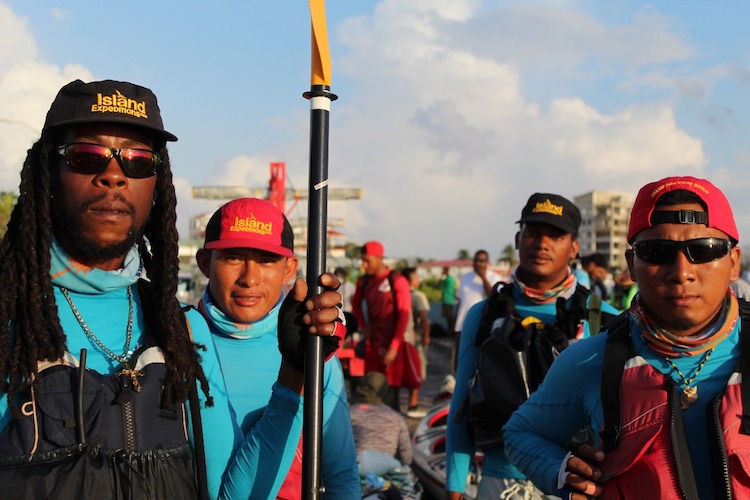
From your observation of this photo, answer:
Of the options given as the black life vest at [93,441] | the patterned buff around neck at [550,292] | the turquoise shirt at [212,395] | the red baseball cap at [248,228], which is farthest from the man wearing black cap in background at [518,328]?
the black life vest at [93,441]

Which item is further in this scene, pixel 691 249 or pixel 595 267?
pixel 595 267

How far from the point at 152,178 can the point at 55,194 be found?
24cm

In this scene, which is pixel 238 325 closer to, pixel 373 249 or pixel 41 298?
pixel 41 298

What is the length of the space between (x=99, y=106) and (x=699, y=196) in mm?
1699

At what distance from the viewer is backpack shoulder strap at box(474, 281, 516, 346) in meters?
4.01

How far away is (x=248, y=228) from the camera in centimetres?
339

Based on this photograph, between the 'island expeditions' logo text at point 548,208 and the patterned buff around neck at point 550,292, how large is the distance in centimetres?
36

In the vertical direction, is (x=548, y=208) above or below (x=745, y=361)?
above

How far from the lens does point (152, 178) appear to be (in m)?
2.10

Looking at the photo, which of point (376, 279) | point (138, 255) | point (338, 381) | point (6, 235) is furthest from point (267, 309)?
point (376, 279)

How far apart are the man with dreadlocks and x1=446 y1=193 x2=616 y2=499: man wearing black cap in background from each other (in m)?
1.77

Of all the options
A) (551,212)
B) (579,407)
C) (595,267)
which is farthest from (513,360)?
(595,267)

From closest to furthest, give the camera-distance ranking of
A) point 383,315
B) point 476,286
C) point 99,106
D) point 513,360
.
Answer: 1. point 99,106
2. point 513,360
3. point 383,315
4. point 476,286

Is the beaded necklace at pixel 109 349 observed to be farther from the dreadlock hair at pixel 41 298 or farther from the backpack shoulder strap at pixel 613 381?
the backpack shoulder strap at pixel 613 381
